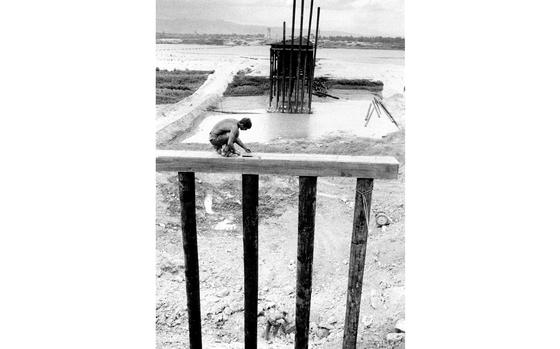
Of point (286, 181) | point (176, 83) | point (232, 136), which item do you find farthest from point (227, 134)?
point (176, 83)

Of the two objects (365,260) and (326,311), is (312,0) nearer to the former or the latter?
(365,260)

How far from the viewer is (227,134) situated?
15.3 ft

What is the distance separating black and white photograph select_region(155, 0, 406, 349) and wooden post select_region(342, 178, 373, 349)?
159 mm

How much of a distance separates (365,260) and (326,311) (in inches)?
18.0

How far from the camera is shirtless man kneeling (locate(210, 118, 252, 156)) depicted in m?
4.64

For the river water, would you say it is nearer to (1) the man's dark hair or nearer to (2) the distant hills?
(2) the distant hills

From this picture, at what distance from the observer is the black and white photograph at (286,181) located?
499cm

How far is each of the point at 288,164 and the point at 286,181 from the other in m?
0.50

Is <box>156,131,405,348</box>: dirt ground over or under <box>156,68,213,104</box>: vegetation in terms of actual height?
under

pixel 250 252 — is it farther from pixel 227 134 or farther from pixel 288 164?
pixel 227 134

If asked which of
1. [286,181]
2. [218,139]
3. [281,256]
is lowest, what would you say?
[281,256]

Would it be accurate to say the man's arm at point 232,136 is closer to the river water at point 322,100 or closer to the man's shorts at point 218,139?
the man's shorts at point 218,139

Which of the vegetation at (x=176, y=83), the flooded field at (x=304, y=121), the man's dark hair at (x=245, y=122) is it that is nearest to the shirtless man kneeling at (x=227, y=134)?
the man's dark hair at (x=245, y=122)

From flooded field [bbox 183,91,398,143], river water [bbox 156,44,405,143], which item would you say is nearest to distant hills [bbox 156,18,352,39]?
river water [bbox 156,44,405,143]
